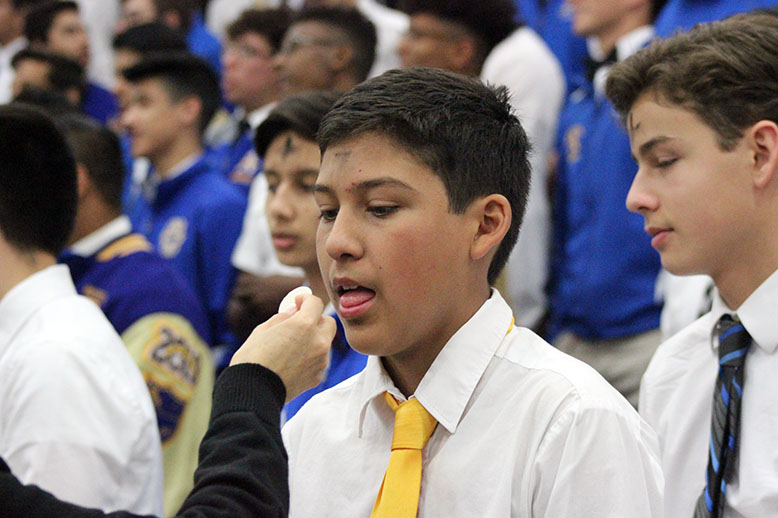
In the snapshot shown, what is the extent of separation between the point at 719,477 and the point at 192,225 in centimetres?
355

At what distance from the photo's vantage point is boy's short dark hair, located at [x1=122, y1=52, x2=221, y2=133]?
602 cm

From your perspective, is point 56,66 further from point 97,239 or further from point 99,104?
point 97,239

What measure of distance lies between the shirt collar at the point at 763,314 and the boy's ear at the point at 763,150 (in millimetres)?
224

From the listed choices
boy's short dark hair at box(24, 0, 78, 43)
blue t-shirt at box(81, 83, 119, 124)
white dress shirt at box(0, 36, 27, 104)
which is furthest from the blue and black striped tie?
boy's short dark hair at box(24, 0, 78, 43)

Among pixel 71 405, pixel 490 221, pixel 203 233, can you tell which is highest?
pixel 490 221

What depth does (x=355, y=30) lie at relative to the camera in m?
5.50

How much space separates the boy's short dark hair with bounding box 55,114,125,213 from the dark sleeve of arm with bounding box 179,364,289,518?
2.66 metres

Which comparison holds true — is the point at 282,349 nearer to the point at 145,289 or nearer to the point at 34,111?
the point at 34,111

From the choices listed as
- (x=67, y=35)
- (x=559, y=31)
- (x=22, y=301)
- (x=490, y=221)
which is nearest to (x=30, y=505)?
(x=490, y=221)

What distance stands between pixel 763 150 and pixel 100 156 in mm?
2933

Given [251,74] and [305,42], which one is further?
[251,74]

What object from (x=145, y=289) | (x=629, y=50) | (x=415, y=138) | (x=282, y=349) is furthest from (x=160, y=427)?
(x=629, y=50)

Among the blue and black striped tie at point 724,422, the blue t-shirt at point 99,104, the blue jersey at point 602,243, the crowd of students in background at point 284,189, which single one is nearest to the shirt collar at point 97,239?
the crowd of students in background at point 284,189

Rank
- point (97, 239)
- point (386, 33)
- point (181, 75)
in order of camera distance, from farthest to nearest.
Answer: point (386, 33) < point (181, 75) < point (97, 239)
